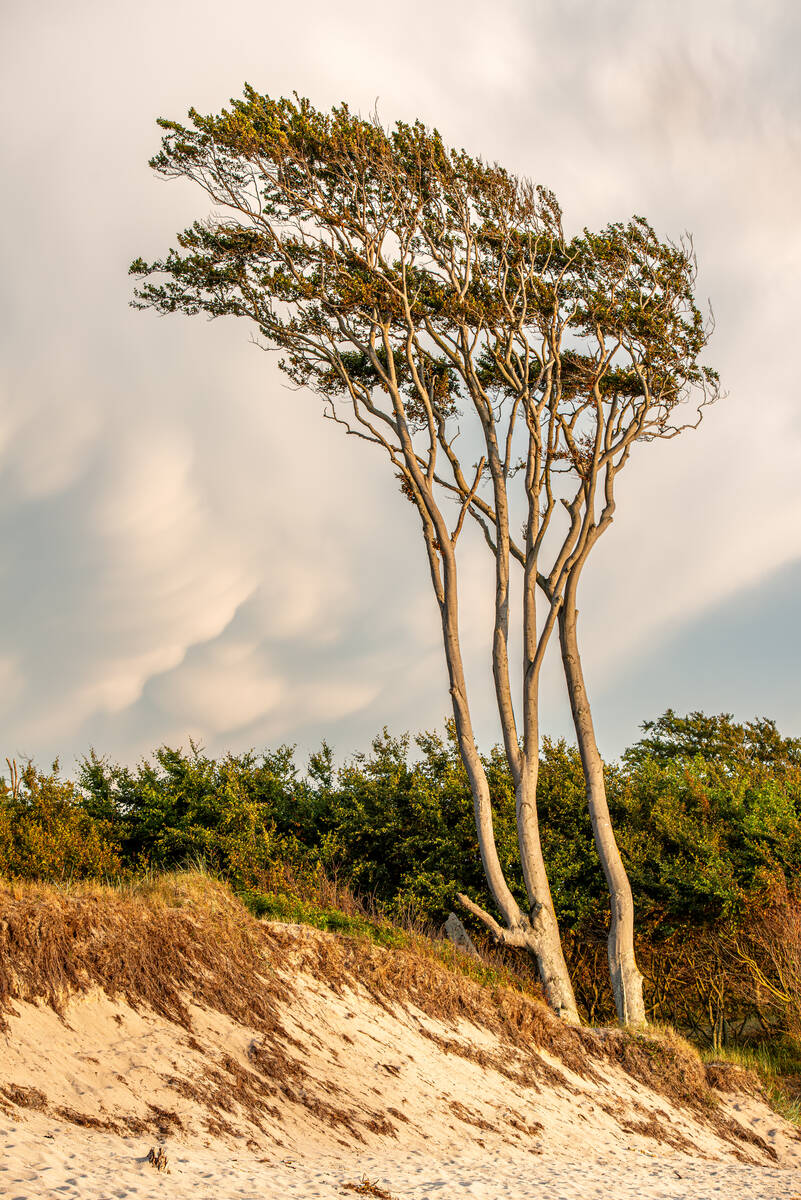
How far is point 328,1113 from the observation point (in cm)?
876

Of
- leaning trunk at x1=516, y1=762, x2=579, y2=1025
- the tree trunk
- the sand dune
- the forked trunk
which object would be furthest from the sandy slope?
the tree trunk

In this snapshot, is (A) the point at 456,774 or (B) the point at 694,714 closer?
(A) the point at 456,774

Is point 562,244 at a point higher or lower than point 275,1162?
higher

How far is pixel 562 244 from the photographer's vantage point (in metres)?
19.6

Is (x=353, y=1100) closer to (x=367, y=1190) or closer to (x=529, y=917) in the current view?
(x=367, y=1190)

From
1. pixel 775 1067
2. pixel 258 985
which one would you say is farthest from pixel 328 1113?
pixel 775 1067

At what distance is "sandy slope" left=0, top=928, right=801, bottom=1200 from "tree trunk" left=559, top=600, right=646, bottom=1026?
2662 millimetres

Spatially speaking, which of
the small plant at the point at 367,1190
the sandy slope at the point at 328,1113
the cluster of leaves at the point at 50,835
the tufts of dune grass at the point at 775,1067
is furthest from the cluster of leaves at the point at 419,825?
the small plant at the point at 367,1190

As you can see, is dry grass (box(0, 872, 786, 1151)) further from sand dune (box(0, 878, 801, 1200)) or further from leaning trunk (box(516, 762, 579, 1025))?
leaning trunk (box(516, 762, 579, 1025))

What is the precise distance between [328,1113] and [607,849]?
9322mm

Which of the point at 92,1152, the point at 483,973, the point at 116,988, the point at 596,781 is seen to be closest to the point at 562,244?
the point at 596,781

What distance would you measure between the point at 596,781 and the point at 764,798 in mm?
4593

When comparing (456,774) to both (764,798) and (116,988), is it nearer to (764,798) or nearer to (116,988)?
(764,798)

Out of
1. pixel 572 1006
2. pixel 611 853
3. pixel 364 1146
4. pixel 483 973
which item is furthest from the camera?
pixel 611 853
